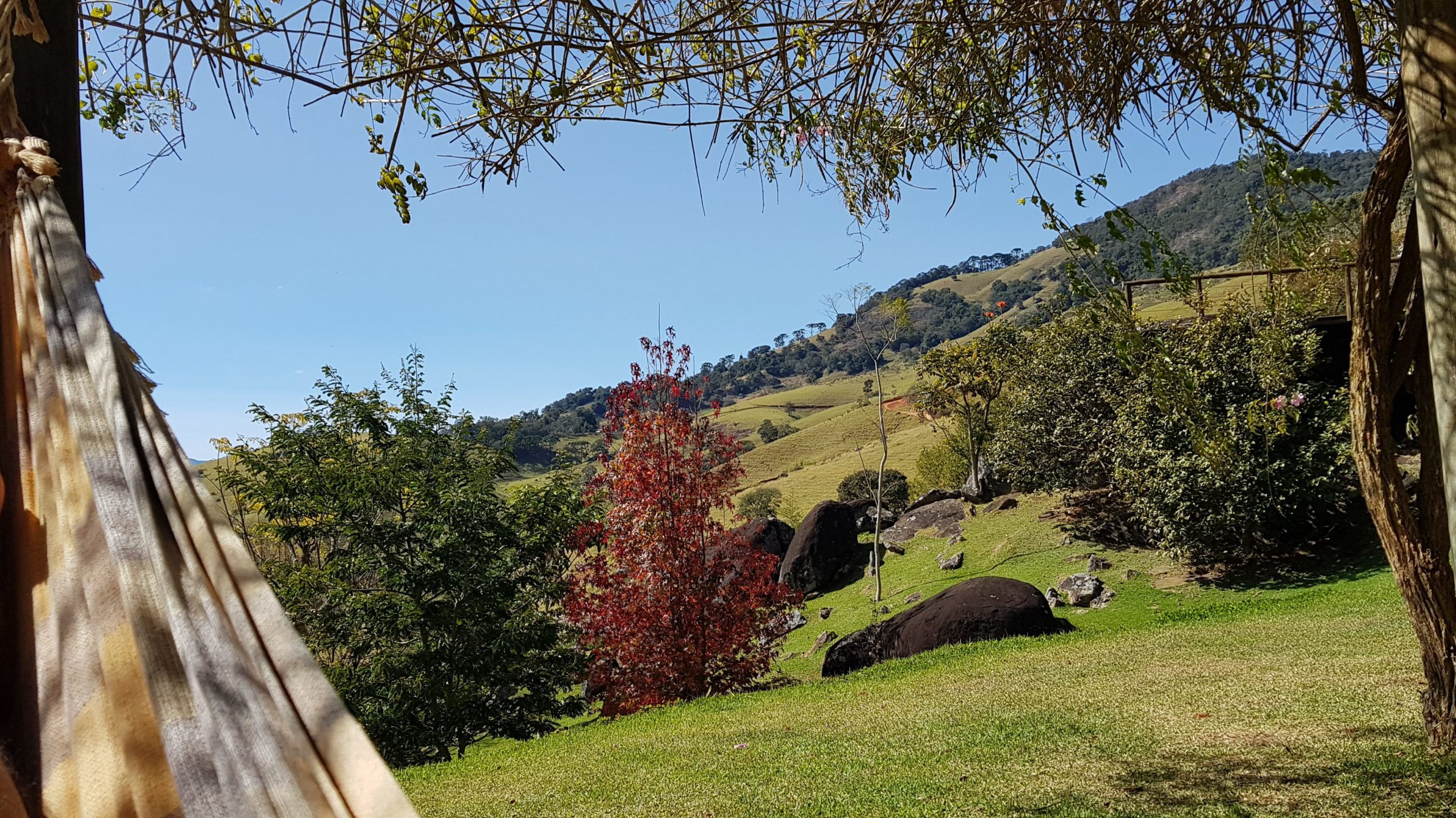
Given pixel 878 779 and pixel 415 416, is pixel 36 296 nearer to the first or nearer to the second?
pixel 878 779

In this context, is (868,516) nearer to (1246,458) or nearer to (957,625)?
(1246,458)

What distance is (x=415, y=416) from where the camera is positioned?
42.9ft

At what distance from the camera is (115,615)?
1.59 metres

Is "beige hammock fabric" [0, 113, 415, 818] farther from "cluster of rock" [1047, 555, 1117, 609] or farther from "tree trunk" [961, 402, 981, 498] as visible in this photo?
"tree trunk" [961, 402, 981, 498]

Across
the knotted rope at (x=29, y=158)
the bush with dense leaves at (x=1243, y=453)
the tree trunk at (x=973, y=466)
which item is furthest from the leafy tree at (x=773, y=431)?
the knotted rope at (x=29, y=158)

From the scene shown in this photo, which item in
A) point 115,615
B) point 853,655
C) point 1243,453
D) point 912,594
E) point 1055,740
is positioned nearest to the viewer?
point 115,615

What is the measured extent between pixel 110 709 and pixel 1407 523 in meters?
5.73

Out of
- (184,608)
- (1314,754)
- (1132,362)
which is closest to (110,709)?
(184,608)

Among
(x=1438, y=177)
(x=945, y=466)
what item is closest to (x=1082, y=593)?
(x=1438, y=177)

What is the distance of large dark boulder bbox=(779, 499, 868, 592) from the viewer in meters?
25.4

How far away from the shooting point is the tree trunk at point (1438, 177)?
2.63 metres

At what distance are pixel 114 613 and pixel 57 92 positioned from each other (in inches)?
56.4

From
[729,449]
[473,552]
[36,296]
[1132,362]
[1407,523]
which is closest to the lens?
[36,296]

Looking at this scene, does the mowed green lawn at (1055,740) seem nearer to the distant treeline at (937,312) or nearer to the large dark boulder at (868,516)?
the large dark boulder at (868,516)
